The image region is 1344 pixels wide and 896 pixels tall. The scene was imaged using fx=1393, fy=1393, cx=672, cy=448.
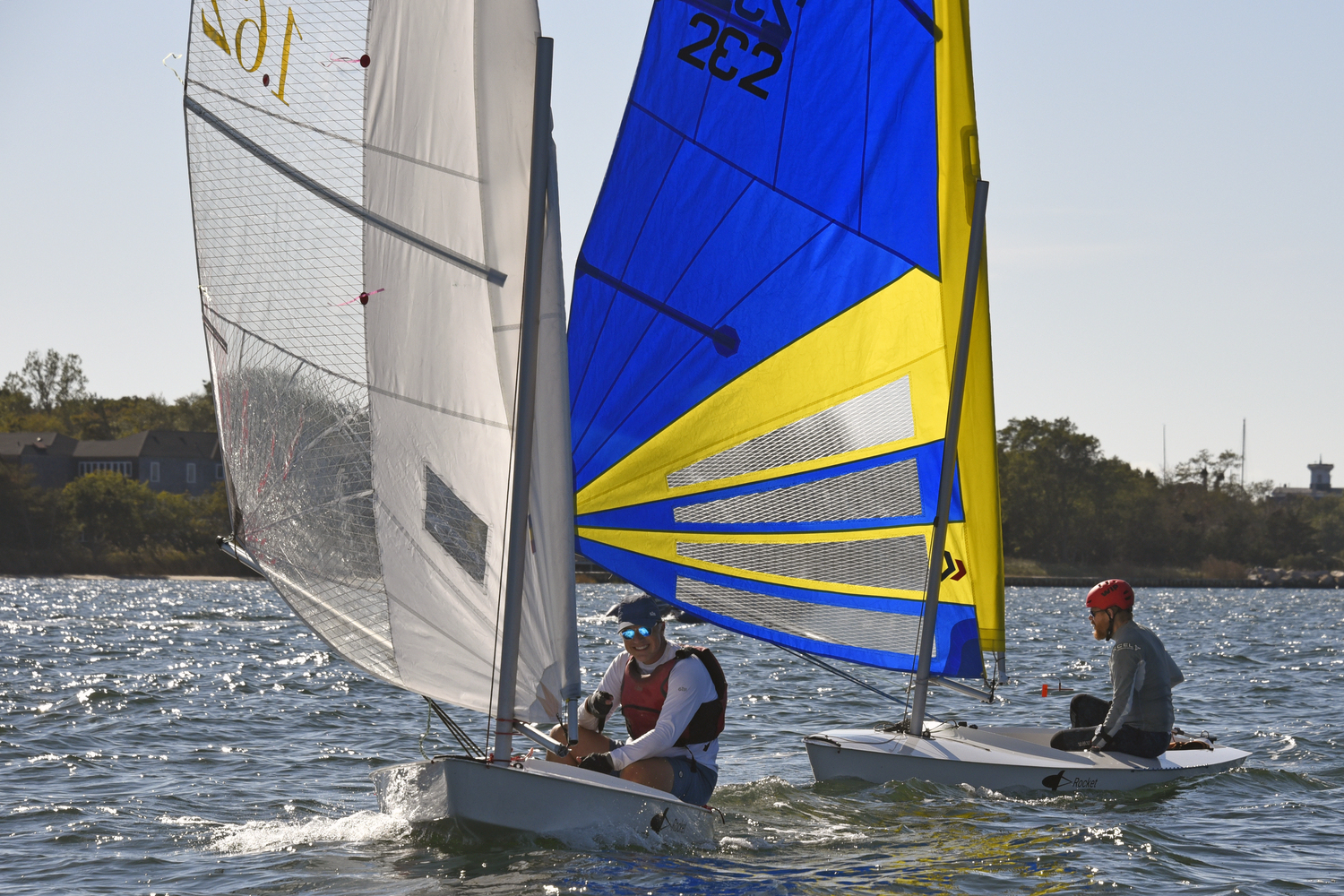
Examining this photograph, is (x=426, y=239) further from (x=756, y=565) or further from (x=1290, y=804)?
(x=1290, y=804)

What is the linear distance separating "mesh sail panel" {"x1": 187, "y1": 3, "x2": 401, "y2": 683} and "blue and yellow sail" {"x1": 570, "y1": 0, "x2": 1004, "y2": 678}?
99.3 inches

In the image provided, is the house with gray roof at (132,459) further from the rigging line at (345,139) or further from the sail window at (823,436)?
the rigging line at (345,139)

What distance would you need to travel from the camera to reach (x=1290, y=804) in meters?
8.49

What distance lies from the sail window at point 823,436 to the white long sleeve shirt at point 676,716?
1988 millimetres

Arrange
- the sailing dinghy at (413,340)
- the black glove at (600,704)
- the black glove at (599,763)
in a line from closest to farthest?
1. the sailing dinghy at (413,340)
2. the black glove at (599,763)
3. the black glove at (600,704)

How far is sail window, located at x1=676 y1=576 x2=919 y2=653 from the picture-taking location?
852cm

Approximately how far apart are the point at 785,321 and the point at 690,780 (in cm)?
315

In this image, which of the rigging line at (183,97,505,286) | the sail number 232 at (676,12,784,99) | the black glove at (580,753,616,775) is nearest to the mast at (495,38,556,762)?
the rigging line at (183,97,505,286)

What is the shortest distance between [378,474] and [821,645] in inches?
153

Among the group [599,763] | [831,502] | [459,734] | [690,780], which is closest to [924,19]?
[831,502]

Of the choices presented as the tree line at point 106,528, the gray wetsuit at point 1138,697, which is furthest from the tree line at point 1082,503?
the gray wetsuit at point 1138,697

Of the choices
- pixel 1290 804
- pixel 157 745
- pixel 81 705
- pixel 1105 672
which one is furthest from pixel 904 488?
pixel 1105 672

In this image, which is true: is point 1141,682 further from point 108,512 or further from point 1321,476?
point 1321,476

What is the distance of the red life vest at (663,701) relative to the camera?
638 cm
